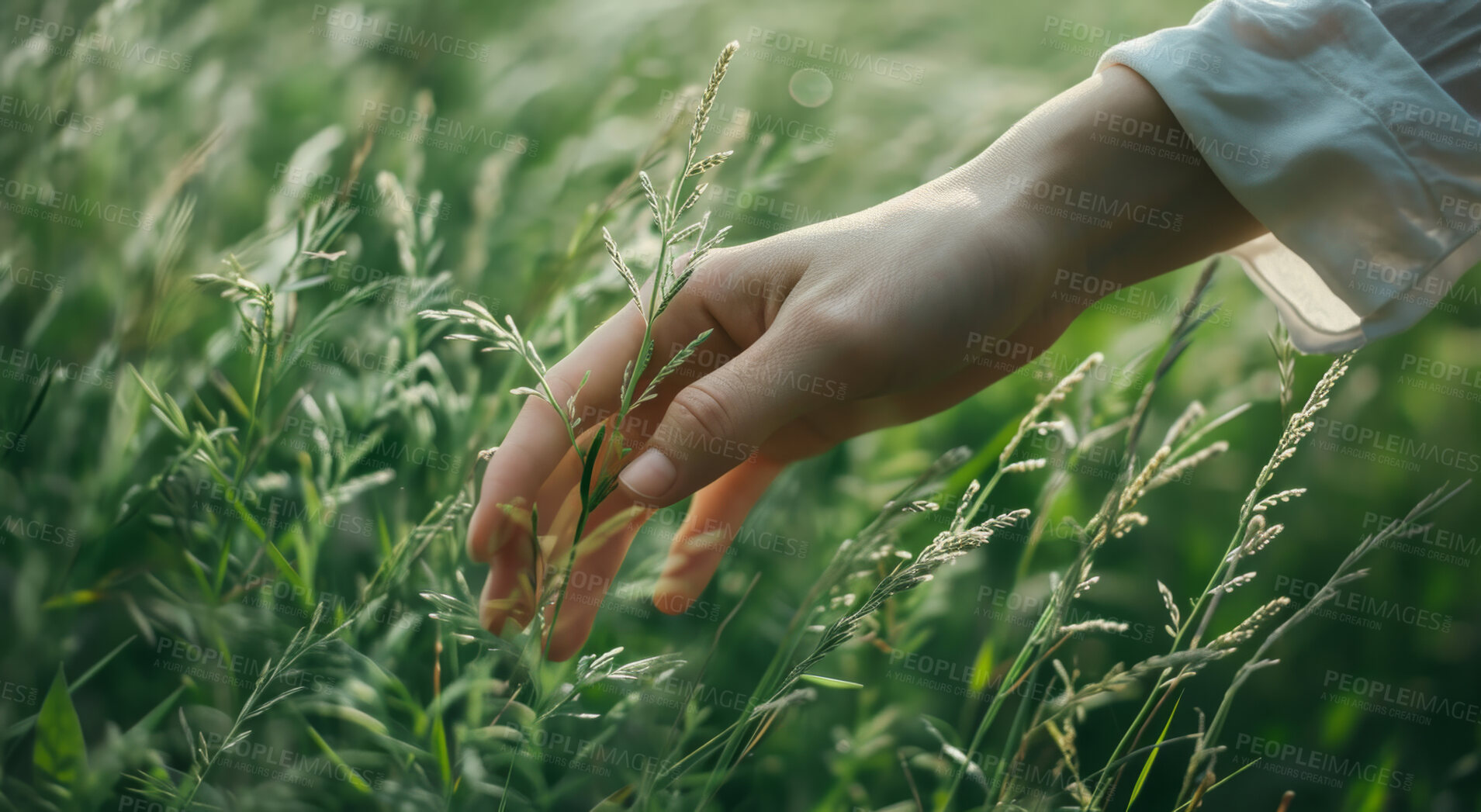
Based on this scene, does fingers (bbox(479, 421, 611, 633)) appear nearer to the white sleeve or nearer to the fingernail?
the fingernail

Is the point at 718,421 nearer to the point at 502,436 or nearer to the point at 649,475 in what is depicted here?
the point at 649,475

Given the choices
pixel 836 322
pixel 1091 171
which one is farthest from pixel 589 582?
pixel 1091 171

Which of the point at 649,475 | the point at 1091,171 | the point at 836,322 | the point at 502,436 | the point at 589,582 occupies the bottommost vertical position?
the point at 589,582

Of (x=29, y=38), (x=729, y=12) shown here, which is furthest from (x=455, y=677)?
(x=729, y=12)

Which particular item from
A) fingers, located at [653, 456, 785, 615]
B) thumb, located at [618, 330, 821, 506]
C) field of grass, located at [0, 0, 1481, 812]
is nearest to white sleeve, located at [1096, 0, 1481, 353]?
field of grass, located at [0, 0, 1481, 812]

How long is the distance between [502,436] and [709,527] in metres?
0.40

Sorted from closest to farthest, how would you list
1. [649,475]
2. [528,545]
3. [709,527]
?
1. [649,475]
2. [528,545]
3. [709,527]

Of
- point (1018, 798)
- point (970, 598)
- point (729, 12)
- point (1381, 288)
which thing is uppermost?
point (729, 12)

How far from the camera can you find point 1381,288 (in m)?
1.31

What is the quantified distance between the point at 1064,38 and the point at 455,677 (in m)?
2.88

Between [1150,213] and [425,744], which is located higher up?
[1150,213]

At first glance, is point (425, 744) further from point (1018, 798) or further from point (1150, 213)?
point (1150, 213)

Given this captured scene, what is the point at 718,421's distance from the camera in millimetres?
1115

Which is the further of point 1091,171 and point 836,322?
point 1091,171
